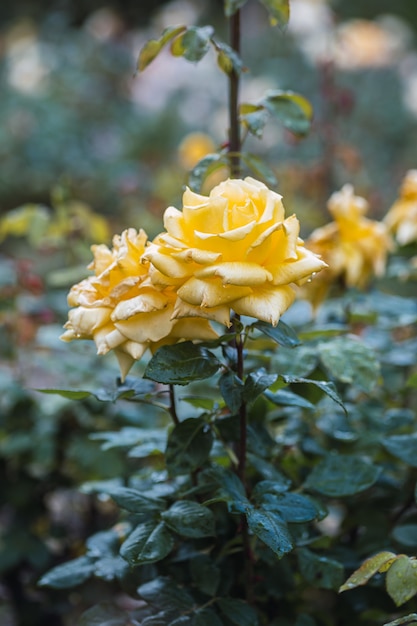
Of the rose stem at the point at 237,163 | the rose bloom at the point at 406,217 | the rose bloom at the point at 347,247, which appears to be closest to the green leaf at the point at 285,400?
the rose stem at the point at 237,163

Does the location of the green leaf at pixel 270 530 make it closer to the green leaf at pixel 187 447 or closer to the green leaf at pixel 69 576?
the green leaf at pixel 187 447

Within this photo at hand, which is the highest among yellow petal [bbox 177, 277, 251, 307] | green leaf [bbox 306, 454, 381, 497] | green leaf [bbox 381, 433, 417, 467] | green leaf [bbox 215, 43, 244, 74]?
green leaf [bbox 215, 43, 244, 74]

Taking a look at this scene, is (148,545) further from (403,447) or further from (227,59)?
(227,59)

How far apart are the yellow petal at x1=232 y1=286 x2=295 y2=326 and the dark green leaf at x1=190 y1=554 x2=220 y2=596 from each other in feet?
1.09

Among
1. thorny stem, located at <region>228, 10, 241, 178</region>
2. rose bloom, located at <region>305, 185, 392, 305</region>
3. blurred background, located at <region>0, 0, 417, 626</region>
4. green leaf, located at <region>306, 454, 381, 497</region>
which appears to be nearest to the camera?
green leaf, located at <region>306, 454, 381, 497</region>

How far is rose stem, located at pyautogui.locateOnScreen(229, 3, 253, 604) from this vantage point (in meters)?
0.80

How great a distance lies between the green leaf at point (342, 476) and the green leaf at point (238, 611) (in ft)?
0.53

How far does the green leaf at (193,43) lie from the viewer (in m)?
0.91

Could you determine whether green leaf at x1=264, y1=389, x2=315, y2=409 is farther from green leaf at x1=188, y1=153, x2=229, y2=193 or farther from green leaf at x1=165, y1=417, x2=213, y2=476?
green leaf at x1=188, y1=153, x2=229, y2=193

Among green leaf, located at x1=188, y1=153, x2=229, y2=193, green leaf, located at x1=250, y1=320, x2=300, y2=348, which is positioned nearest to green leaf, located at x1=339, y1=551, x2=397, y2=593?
green leaf, located at x1=250, y1=320, x2=300, y2=348

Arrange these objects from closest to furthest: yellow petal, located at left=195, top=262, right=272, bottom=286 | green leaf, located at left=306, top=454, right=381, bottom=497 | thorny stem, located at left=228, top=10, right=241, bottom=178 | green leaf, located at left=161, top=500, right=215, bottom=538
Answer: yellow petal, located at left=195, top=262, right=272, bottom=286, green leaf, located at left=161, top=500, right=215, bottom=538, green leaf, located at left=306, top=454, right=381, bottom=497, thorny stem, located at left=228, top=10, right=241, bottom=178

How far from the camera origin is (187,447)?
806 millimetres

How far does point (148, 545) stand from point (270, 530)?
133 mm

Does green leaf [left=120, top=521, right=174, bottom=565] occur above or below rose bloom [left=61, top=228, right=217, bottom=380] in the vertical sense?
below
